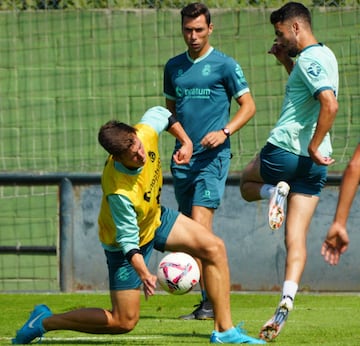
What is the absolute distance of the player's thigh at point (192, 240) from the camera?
7.98m

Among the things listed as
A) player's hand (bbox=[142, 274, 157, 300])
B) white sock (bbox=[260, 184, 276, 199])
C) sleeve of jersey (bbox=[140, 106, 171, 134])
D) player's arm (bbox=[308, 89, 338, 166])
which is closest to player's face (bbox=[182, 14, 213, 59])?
sleeve of jersey (bbox=[140, 106, 171, 134])

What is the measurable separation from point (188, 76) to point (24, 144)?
414cm

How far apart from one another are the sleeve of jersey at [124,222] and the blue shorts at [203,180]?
225 centimetres

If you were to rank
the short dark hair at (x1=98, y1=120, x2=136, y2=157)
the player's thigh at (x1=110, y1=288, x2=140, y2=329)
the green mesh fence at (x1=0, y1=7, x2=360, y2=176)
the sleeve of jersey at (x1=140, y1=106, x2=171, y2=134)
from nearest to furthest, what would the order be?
the short dark hair at (x1=98, y1=120, x2=136, y2=157), the player's thigh at (x1=110, y1=288, x2=140, y2=329), the sleeve of jersey at (x1=140, y1=106, x2=171, y2=134), the green mesh fence at (x1=0, y1=7, x2=360, y2=176)

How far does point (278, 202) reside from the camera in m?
A: 8.66

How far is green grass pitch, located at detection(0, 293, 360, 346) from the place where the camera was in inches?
331

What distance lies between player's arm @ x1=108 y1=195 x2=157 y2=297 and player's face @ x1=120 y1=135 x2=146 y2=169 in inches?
9.3

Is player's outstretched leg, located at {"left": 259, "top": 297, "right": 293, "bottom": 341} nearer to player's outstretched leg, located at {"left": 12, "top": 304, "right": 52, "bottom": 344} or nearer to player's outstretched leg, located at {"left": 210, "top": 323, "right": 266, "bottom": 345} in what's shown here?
player's outstretched leg, located at {"left": 210, "top": 323, "right": 266, "bottom": 345}

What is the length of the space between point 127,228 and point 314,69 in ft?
5.99

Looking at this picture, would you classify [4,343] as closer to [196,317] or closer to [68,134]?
[196,317]

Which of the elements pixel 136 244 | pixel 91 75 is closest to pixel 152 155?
pixel 136 244

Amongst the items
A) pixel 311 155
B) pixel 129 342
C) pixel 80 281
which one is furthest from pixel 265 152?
pixel 80 281

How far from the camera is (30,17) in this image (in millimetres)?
13711

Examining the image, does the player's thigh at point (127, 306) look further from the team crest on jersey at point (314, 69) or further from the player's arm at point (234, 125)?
the team crest on jersey at point (314, 69)
